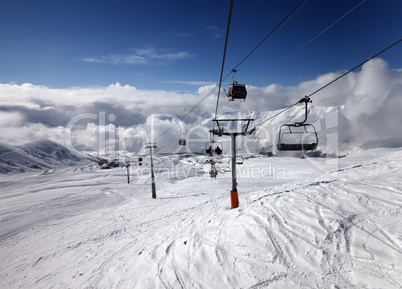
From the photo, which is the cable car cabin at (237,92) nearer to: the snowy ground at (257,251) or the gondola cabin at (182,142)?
the snowy ground at (257,251)

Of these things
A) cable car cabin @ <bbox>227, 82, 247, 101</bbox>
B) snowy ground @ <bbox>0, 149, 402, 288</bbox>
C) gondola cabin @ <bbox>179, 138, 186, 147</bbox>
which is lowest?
snowy ground @ <bbox>0, 149, 402, 288</bbox>

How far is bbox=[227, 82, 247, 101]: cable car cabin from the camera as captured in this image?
12.1 metres

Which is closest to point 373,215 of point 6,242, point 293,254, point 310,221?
point 310,221

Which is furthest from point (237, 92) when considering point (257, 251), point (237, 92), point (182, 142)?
point (182, 142)

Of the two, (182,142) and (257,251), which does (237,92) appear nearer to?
(257,251)

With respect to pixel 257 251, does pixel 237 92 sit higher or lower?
higher

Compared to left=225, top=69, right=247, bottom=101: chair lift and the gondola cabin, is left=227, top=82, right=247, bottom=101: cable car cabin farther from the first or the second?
the gondola cabin

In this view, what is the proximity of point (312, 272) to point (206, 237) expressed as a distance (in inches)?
180

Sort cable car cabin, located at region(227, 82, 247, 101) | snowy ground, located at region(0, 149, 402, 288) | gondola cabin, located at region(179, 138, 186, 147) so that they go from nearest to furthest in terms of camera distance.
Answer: snowy ground, located at region(0, 149, 402, 288)
cable car cabin, located at region(227, 82, 247, 101)
gondola cabin, located at region(179, 138, 186, 147)

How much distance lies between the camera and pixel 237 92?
12203 mm

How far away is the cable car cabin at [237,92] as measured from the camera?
39.6 feet

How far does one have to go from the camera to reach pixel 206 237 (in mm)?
9492

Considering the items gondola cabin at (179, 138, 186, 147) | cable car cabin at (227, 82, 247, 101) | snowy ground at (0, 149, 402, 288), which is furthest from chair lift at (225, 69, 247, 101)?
gondola cabin at (179, 138, 186, 147)

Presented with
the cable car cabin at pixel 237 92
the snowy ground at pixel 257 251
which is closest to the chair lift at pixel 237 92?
the cable car cabin at pixel 237 92
